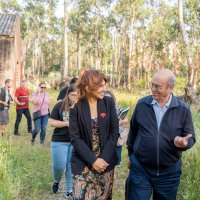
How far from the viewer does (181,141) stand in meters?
3.37

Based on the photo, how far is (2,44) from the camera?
68.6ft

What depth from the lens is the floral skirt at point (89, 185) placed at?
3627 millimetres

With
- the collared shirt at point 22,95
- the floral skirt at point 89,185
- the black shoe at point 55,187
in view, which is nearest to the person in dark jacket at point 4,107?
the collared shirt at point 22,95

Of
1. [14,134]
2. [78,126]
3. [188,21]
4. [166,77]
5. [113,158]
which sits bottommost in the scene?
[14,134]

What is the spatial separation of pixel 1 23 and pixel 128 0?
796 inches

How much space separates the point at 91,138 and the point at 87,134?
0.06 metres

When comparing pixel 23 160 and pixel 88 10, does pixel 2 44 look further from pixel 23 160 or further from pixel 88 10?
pixel 88 10

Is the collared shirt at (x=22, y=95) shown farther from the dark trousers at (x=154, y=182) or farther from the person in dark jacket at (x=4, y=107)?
the dark trousers at (x=154, y=182)

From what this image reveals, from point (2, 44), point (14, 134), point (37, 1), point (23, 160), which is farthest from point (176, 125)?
point (37, 1)

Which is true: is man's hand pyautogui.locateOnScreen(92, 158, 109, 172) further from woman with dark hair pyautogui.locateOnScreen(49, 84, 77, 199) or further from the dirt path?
the dirt path

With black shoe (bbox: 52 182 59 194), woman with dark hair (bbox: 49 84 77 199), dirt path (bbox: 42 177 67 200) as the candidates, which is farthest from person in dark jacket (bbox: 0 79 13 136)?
woman with dark hair (bbox: 49 84 77 199)

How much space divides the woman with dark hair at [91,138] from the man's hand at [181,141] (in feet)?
2.01

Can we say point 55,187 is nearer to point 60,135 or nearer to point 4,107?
point 60,135

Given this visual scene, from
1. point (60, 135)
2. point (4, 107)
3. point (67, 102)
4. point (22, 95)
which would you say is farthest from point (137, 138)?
point (22, 95)
